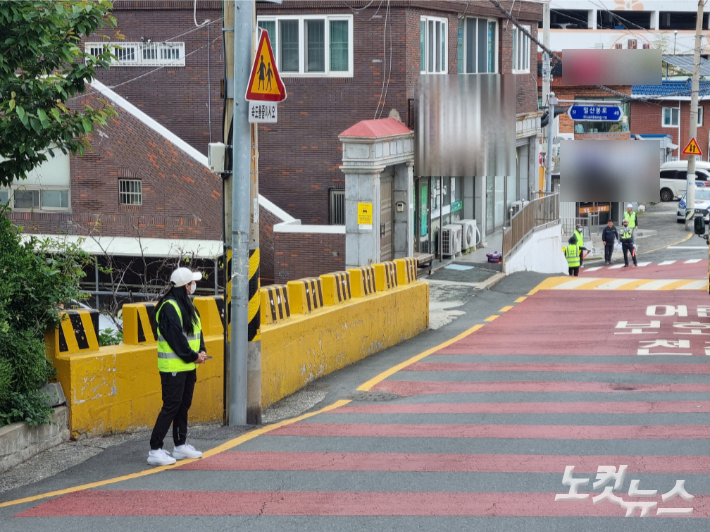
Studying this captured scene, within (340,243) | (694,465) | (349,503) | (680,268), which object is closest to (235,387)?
(349,503)

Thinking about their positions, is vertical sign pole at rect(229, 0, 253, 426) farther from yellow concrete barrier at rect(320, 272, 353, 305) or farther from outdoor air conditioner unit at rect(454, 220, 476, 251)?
outdoor air conditioner unit at rect(454, 220, 476, 251)

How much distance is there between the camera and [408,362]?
14.7m

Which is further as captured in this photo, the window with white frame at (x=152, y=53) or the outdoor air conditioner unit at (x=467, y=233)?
the outdoor air conditioner unit at (x=467, y=233)

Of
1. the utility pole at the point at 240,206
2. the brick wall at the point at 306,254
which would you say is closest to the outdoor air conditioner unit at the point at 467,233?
the brick wall at the point at 306,254

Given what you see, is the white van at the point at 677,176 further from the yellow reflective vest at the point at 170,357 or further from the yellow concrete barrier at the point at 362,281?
the yellow reflective vest at the point at 170,357

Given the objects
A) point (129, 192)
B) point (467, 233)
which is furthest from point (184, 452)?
point (467, 233)

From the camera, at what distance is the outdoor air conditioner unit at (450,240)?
28.0 m

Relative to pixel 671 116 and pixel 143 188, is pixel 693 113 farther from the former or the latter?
pixel 143 188

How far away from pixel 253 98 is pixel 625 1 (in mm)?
77590

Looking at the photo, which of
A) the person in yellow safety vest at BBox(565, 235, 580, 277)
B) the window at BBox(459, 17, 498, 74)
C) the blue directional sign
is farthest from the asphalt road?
the blue directional sign

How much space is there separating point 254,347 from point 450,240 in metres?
18.2

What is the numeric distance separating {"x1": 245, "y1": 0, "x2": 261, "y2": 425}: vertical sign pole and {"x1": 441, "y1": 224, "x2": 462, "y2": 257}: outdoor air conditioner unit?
18090 mm

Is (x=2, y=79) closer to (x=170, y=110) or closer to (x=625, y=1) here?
(x=170, y=110)

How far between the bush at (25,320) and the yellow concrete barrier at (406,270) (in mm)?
8189
